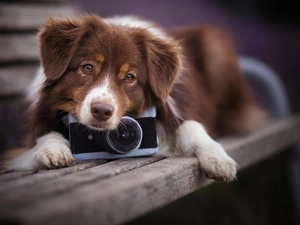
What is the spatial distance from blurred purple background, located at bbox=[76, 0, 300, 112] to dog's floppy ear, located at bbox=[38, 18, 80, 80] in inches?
151

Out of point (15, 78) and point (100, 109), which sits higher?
point (15, 78)

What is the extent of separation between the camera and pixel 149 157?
2896 mm

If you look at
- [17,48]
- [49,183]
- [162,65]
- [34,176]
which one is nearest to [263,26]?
[17,48]

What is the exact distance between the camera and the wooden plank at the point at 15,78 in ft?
13.9

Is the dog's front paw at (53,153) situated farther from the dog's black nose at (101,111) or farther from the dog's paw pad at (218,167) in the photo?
the dog's paw pad at (218,167)

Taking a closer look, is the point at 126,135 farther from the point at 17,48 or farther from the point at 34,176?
the point at 17,48

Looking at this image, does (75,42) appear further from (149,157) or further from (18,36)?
(18,36)

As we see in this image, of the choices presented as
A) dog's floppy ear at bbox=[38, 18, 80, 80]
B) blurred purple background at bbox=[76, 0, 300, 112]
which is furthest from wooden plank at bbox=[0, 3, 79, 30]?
blurred purple background at bbox=[76, 0, 300, 112]

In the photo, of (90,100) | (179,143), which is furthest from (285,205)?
(90,100)

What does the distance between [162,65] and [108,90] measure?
542mm

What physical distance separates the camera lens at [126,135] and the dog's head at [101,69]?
78 mm

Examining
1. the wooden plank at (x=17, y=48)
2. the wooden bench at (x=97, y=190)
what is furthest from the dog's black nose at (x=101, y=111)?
the wooden plank at (x=17, y=48)

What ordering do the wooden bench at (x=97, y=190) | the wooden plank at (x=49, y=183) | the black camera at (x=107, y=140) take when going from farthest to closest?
the black camera at (x=107, y=140), the wooden plank at (x=49, y=183), the wooden bench at (x=97, y=190)

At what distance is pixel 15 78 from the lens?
14.4ft
